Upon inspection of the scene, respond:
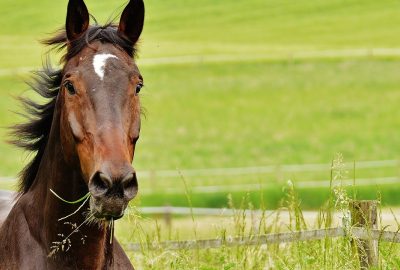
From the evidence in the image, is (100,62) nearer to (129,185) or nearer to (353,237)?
(129,185)

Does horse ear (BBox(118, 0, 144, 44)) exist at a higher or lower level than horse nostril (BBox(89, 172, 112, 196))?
higher

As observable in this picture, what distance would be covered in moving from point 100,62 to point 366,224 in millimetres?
2678

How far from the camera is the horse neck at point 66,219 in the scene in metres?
5.86

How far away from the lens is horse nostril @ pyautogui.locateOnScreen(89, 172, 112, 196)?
5020 millimetres

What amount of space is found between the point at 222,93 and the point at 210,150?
11.6 metres

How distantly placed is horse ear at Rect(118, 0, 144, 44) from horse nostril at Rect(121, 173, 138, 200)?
1.28 m

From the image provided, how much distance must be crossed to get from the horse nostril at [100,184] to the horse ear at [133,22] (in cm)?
126

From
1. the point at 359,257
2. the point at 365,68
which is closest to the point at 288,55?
the point at 365,68

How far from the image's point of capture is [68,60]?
5.95 m

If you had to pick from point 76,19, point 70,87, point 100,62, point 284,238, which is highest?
point 76,19

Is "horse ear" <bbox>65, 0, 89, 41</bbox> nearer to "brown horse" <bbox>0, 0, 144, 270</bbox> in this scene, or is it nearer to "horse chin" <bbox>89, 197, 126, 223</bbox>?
"brown horse" <bbox>0, 0, 144, 270</bbox>

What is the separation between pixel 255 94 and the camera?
50969 mm

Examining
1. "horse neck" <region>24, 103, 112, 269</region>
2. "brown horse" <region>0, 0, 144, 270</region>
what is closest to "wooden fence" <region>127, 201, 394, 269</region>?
"brown horse" <region>0, 0, 144, 270</region>

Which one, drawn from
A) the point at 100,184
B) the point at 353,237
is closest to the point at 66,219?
the point at 100,184
